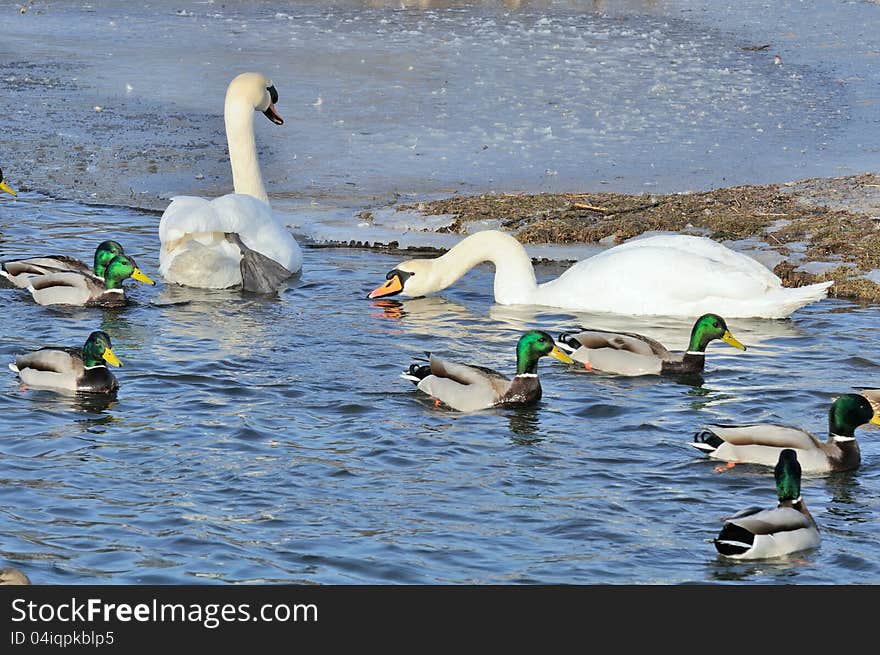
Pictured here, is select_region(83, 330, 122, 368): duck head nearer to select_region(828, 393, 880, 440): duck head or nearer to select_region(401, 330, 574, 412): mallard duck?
select_region(401, 330, 574, 412): mallard duck

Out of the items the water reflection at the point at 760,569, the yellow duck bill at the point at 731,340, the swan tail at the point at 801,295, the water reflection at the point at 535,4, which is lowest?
the water reflection at the point at 760,569

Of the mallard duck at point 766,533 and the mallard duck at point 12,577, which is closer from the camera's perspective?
the mallard duck at point 12,577

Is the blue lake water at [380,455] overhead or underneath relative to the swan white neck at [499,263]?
underneath

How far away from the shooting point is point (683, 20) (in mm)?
26844

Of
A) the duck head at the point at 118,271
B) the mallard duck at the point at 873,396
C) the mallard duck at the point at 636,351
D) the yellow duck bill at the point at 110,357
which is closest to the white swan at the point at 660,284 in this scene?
the mallard duck at the point at 636,351

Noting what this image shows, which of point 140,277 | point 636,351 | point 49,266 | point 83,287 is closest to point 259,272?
point 140,277

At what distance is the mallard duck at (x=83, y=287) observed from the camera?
39.3ft

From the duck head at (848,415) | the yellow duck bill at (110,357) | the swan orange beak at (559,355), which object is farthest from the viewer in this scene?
the swan orange beak at (559,355)

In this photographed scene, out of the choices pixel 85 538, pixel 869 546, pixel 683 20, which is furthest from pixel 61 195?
pixel 683 20

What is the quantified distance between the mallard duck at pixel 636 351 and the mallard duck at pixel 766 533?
3.07 metres

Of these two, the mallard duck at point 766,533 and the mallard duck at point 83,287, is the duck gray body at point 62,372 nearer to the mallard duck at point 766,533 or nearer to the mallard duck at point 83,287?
the mallard duck at point 83,287

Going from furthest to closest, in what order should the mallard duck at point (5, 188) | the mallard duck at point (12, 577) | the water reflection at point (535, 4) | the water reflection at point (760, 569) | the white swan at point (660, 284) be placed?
the water reflection at point (535, 4) → the mallard duck at point (5, 188) → the white swan at point (660, 284) → the water reflection at point (760, 569) → the mallard duck at point (12, 577)

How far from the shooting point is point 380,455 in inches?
338

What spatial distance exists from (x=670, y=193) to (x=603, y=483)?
7.60 metres
